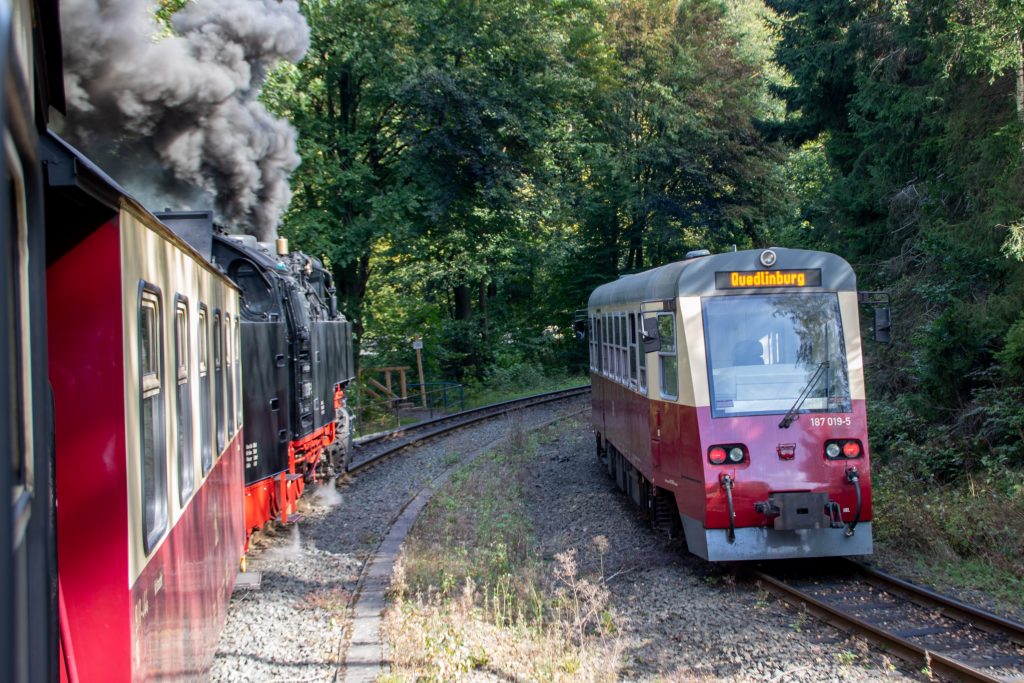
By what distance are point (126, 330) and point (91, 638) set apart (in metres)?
0.97

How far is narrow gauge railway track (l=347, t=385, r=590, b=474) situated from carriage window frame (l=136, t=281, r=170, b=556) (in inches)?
475

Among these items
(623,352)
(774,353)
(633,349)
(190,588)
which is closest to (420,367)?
(623,352)

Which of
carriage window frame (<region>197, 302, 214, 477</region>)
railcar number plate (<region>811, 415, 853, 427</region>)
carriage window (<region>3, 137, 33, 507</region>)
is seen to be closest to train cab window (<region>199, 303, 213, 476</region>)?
carriage window frame (<region>197, 302, 214, 477</region>)

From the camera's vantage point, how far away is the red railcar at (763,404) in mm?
8312

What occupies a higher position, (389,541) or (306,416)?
(306,416)

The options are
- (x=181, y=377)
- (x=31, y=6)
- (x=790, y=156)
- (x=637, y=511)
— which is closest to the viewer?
(x=31, y=6)

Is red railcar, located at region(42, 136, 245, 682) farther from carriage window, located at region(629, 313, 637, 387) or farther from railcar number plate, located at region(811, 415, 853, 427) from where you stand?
carriage window, located at region(629, 313, 637, 387)

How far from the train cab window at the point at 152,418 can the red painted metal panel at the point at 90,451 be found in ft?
0.99

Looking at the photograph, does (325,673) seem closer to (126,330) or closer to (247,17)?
(126,330)

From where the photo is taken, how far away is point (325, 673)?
6582mm

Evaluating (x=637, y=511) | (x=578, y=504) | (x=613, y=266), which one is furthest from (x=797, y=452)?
(x=613, y=266)

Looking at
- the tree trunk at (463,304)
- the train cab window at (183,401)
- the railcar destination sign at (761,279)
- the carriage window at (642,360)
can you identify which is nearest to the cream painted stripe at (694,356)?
the railcar destination sign at (761,279)

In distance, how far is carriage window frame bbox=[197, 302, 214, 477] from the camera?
16.9ft

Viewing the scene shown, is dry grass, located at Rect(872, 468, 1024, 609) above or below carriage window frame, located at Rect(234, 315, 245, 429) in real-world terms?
below
